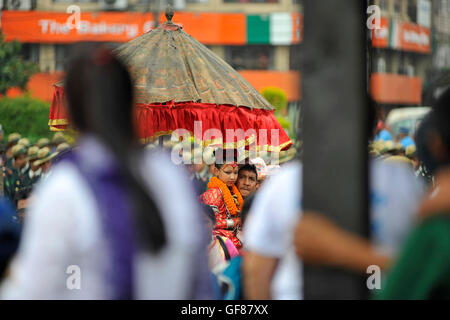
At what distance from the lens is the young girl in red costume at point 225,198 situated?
19.8 feet

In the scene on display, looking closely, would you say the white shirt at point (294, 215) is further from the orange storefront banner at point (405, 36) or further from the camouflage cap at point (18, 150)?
the orange storefront banner at point (405, 36)

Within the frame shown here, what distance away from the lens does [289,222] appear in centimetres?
254

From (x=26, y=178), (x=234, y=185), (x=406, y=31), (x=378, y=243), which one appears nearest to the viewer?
(x=378, y=243)

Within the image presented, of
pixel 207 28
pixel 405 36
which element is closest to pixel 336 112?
pixel 207 28

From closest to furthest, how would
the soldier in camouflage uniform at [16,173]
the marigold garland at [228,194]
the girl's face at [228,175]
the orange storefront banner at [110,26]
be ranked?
the marigold garland at [228,194] → the girl's face at [228,175] → the soldier in camouflage uniform at [16,173] → the orange storefront banner at [110,26]

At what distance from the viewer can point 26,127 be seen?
3400 centimetres

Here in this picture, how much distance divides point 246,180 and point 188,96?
900mm

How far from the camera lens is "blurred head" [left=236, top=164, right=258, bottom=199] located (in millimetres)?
6895

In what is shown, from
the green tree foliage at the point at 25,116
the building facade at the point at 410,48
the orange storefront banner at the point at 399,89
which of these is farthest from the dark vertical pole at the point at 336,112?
the orange storefront banner at the point at 399,89

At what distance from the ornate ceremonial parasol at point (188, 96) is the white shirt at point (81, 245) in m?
4.34

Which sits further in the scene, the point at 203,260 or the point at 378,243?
the point at 378,243

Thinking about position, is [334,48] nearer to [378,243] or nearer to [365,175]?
[365,175]
